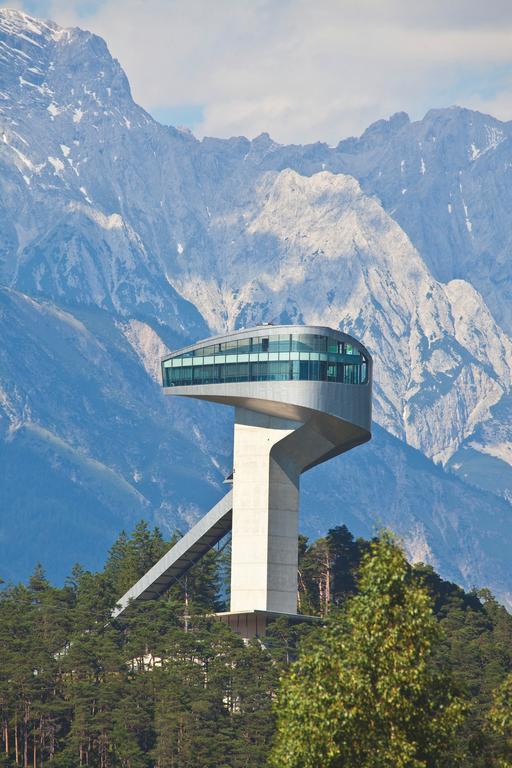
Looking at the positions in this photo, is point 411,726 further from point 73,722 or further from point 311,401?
point 311,401

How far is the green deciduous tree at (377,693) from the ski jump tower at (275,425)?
92356mm

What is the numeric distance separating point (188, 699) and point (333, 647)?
261ft

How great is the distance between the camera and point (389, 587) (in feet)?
231

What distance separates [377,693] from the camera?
227ft

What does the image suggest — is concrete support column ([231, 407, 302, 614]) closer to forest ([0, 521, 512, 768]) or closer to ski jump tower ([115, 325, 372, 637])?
ski jump tower ([115, 325, 372, 637])

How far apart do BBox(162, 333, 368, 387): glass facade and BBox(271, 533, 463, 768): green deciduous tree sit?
307ft

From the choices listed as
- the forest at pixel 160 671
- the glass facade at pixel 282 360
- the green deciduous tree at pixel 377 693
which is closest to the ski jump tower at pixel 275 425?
the glass facade at pixel 282 360

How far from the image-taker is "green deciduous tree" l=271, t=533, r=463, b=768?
6838 cm

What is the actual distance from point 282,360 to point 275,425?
578 centimetres

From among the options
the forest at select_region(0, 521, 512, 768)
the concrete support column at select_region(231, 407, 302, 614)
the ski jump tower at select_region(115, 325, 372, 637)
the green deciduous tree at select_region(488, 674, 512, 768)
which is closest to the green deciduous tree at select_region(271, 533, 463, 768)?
the green deciduous tree at select_region(488, 674, 512, 768)

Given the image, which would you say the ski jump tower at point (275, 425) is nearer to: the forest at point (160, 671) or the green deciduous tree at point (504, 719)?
the forest at point (160, 671)

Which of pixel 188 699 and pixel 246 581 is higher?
pixel 246 581

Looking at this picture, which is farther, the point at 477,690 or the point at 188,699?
the point at 477,690

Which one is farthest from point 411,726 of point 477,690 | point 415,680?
point 477,690
